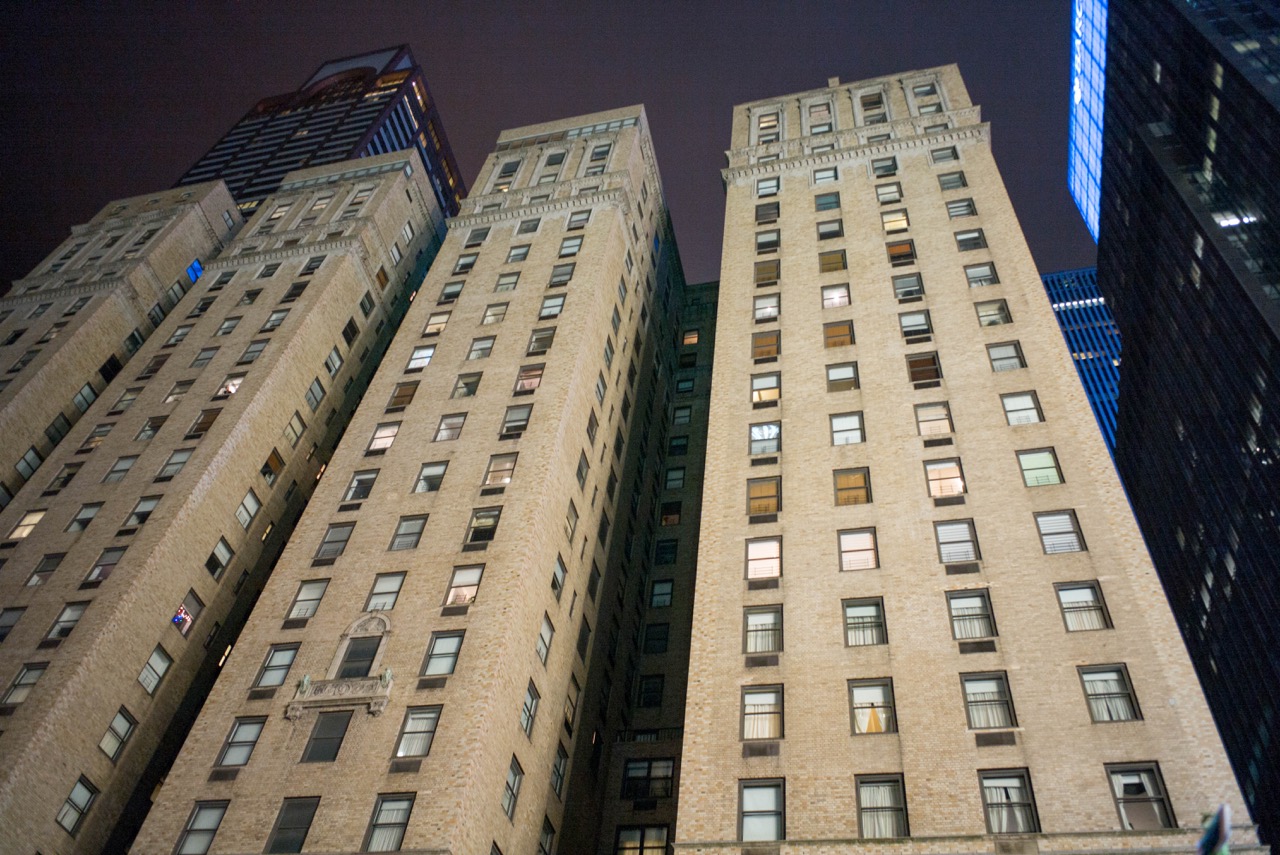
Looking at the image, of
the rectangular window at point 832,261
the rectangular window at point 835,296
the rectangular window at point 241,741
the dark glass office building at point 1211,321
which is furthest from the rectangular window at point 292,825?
the dark glass office building at point 1211,321

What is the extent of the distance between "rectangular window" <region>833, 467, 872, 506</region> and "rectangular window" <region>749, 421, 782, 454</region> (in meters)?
3.75

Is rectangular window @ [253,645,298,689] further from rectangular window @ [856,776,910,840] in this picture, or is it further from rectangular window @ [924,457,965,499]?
rectangular window @ [924,457,965,499]

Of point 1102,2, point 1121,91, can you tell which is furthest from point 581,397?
point 1102,2

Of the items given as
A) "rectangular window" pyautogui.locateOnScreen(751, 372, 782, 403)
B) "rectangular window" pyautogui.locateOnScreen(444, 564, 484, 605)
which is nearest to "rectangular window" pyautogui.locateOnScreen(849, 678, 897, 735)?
"rectangular window" pyautogui.locateOnScreen(444, 564, 484, 605)

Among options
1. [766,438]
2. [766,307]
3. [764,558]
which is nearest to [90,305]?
[766,307]

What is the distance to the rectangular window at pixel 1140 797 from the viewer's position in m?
26.6

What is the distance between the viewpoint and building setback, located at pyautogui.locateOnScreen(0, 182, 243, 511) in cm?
5822

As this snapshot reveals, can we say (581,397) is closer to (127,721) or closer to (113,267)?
(127,721)

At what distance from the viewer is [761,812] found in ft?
98.6

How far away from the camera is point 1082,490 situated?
1462 inches

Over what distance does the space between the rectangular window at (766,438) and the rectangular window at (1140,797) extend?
20140mm

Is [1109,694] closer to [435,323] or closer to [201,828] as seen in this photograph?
[201,828]

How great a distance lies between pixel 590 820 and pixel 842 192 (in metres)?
42.4

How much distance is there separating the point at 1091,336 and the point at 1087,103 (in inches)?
2750
